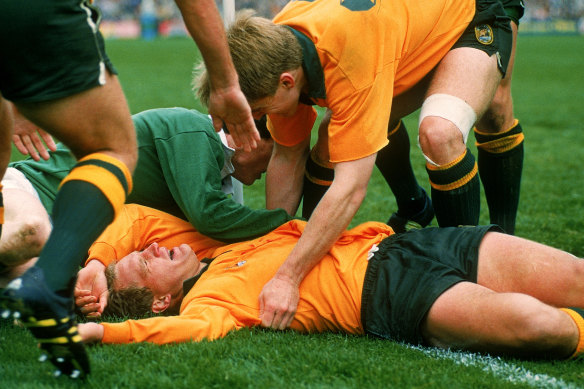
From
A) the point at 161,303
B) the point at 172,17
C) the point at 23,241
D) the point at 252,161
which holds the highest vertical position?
the point at 252,161

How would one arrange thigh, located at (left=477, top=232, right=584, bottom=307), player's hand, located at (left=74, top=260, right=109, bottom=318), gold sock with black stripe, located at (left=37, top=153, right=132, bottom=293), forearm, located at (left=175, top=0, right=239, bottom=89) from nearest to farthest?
gold sock with black stripe, located at (left=37, top=153, right=132, bottom=293) → forearm, located at (left=175, top=0, right=239, bottom=89) → thigh, located at (left=477, top=232, right=584, bottom=307) → player's hand, located at (left=74, top=260, right=109, bottom=318)

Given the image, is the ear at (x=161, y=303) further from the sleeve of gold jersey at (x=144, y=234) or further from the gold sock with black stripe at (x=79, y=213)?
the gold sock with black stripe at (x=79, y=213)

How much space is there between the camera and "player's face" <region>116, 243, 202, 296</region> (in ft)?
10.6

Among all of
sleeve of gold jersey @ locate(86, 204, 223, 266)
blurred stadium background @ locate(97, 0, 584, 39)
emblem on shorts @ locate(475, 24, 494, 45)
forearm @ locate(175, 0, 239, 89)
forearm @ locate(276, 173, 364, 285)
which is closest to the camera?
forearm @ locate(175, 0, 239, 89)

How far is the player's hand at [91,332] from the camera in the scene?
99.4 inches

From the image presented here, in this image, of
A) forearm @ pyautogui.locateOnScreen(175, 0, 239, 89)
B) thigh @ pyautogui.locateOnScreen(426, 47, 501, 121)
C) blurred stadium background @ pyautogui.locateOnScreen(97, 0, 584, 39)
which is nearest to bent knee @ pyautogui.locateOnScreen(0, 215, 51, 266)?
forearm @ pyautogui.locateOnScreen(175, 0, 239, 89)

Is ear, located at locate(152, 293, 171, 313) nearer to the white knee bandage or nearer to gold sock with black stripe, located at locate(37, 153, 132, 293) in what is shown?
gold sock with black stripe, located at locate(37, 153, 132, 293)

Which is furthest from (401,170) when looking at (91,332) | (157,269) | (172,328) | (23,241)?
(91,332)

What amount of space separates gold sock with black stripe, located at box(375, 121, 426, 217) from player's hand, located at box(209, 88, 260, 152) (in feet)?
5.05

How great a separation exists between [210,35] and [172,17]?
31.3 meters

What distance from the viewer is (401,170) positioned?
14.2 feet

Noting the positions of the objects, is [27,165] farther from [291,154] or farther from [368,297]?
[368,297]

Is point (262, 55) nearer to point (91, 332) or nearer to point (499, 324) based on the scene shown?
point (91, 332)

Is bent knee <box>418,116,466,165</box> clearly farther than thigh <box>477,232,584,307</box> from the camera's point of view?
Yes
